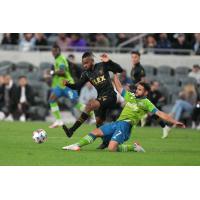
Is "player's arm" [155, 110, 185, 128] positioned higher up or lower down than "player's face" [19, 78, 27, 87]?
higher up

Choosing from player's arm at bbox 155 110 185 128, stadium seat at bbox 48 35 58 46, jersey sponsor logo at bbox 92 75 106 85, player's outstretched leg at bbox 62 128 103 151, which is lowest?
player's outstretched leg at bbox 62 128 103 151

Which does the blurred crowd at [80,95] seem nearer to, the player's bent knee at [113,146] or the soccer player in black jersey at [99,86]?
the soccer player in black jersey at [99,86]

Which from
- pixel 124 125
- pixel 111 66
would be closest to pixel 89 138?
pixel 124 125

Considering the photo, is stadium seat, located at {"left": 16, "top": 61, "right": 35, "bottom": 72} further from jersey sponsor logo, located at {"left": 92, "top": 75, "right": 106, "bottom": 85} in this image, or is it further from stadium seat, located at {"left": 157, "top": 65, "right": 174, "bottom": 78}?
jersey sponsor logo, located at {"left": 92, "top": 75, "right": 106, "bottom": 85}

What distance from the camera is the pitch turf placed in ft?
38.3

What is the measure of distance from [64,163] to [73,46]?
853 cm

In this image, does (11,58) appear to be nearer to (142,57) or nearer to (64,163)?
(142,57)

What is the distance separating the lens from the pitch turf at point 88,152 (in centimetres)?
1166

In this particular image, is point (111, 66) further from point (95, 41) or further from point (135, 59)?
point (95, 41)

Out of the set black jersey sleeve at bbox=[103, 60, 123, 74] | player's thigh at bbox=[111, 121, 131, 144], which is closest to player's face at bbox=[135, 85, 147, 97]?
player's thigh at bbox=[111, 121, 131, 144]

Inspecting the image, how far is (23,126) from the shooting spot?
56.9 ft

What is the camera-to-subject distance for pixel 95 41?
19578 mm

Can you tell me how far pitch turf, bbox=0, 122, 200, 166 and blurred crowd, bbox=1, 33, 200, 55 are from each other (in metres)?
2.91
